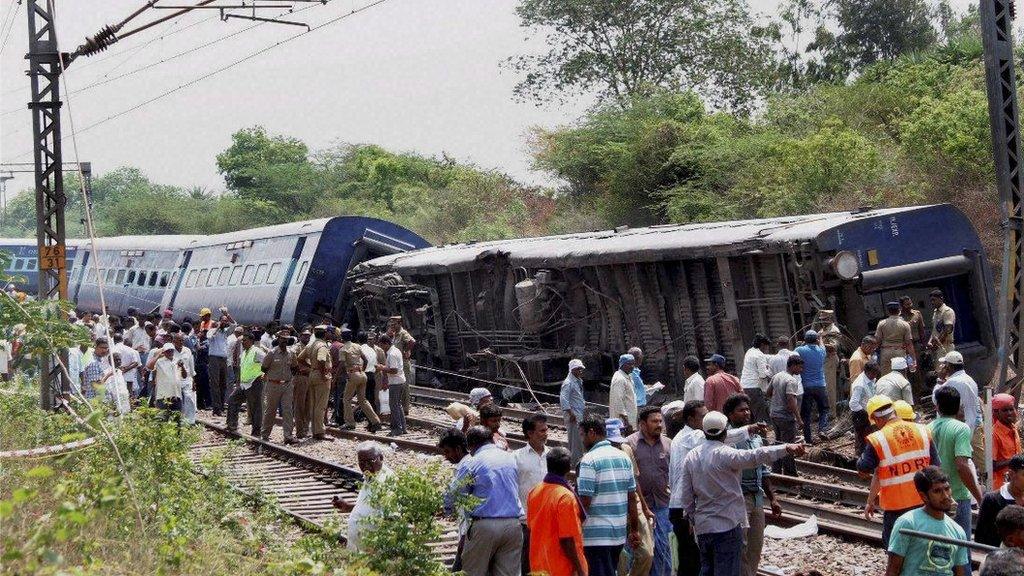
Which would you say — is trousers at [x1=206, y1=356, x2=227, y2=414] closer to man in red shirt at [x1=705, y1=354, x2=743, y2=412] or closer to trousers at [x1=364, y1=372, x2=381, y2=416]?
Answer: trousers at [x1=364, y1=372, x2=381, y2=416]

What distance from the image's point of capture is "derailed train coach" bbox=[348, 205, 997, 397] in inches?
620

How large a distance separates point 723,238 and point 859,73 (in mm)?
26163

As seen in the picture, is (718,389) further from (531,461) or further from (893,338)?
(531,461)

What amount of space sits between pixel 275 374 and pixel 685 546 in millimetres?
9109

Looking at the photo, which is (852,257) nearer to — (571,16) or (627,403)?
(627,403)

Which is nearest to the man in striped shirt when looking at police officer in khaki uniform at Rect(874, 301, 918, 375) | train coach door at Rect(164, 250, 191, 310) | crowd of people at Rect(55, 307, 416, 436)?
police officer in khaki uniform at Rect(874, 301, 918, 375)

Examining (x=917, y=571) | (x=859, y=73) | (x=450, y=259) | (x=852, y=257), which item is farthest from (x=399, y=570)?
(x=859, y=73)

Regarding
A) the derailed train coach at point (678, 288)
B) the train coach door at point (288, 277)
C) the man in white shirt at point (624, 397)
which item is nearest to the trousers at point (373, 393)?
the derailed train coach at point (678, 288)

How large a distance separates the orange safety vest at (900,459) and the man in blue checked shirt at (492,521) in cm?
238

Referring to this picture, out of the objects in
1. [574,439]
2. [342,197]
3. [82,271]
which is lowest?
[574,439]

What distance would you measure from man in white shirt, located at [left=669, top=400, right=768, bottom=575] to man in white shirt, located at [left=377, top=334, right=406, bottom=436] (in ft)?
30.7

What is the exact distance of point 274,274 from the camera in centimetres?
2588

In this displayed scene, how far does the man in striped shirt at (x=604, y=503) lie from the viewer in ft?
26.6

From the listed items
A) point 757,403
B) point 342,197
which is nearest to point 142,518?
point 757,403
